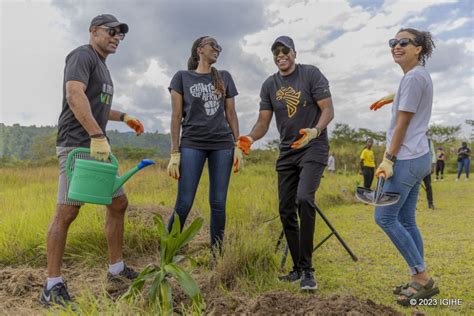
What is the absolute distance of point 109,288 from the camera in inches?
106

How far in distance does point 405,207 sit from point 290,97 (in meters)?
1.12

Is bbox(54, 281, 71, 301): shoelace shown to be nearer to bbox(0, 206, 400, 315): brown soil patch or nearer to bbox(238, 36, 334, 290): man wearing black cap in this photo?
bbox(0, 206, 400, 315): brown soil patch

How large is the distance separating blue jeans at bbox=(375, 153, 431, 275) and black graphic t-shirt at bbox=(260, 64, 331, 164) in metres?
0.54

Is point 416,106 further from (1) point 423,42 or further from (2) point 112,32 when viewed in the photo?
(2) point 112,32

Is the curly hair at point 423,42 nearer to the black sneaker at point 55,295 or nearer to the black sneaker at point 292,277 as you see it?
the black sneaker at point 292,277

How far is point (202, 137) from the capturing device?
10.1 feet

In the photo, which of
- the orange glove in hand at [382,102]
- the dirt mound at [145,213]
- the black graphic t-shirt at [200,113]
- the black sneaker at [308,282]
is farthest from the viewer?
the dirt mound at [145,213]

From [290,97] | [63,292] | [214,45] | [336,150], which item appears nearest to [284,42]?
[290,97]

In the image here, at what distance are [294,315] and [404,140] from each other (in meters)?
1.31

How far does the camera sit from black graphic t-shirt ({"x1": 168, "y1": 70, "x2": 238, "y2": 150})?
307 cm

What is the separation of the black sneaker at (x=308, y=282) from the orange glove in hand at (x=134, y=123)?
1.72 metres

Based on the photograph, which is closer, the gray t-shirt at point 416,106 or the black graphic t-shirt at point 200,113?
the gray t-shirt at point 416,106

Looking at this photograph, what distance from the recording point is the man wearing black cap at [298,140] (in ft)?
8.96

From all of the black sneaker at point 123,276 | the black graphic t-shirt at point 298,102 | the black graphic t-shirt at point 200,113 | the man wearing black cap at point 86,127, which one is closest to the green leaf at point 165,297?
the man wearing black cap at point 86,127
